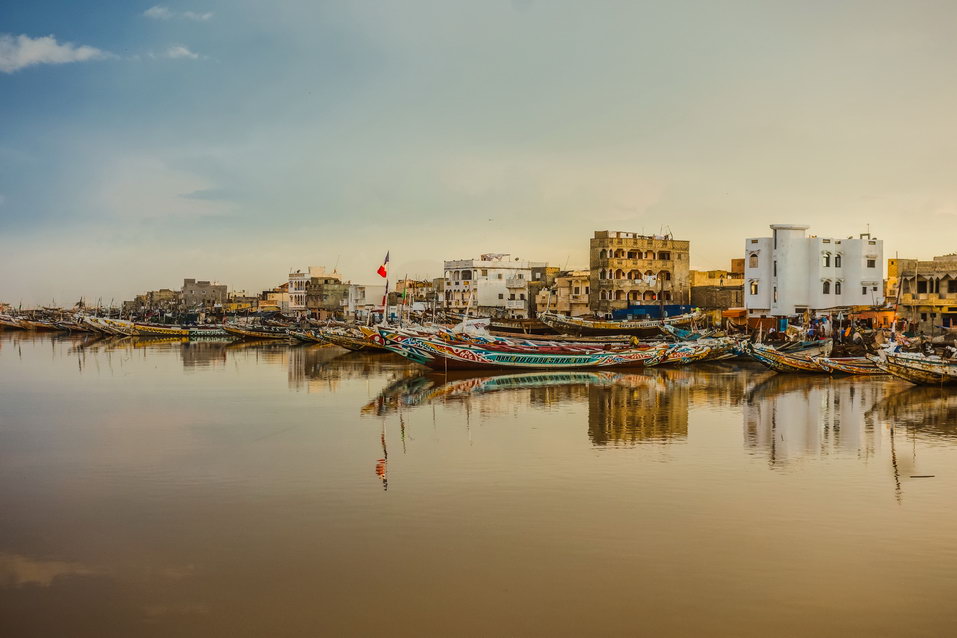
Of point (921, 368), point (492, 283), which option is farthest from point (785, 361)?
point (492, 283)

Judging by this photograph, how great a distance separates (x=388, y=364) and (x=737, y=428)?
21.0 metres

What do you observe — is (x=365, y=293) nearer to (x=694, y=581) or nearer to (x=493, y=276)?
(x=493, y=276)

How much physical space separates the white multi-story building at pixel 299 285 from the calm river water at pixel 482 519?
70259 millimetres

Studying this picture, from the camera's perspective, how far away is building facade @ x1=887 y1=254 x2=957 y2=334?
40969mm

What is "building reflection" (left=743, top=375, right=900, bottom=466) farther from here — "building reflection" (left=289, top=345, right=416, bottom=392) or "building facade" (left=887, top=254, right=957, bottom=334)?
"building facade" (left=887, top=254, right=957, bottom=334)

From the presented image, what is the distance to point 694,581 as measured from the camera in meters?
9.16

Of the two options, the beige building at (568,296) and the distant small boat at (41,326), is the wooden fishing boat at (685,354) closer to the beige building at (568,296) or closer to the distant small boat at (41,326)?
the beige building at (568,296)

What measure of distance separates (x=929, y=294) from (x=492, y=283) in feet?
106

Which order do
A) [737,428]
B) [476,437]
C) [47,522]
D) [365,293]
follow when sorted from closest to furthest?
[47,522]
[476,437]
[737,428]
[365,293]

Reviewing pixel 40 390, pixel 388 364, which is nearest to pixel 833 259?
pixel 388 364

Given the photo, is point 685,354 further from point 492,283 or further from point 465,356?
point 492,283

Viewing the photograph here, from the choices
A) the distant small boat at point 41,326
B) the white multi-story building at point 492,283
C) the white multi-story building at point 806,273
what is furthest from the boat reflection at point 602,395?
the distant small boat at point 41,326

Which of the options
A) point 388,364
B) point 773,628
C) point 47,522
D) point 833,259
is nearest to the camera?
point 773,628

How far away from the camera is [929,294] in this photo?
137 feet
